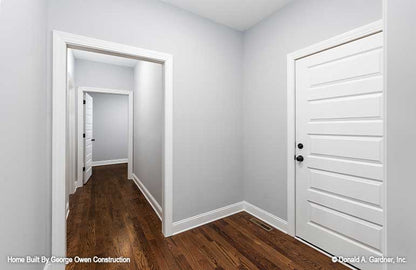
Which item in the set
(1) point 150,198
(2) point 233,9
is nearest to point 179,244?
(1) point 150,198

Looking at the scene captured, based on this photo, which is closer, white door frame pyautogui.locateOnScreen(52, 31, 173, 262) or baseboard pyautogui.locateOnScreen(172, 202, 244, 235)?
white door frame pyautogui.locateOnScreen(52, 31, 173, 262)

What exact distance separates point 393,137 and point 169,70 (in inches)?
78.0

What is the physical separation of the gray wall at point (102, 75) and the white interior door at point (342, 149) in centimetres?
388

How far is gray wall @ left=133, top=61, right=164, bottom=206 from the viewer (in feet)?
9.07

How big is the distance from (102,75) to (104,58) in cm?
41

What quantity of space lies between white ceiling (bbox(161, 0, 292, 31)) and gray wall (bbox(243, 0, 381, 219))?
0.39 ft

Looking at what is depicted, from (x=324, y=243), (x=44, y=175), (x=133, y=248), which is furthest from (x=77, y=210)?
(x=324, y=243)

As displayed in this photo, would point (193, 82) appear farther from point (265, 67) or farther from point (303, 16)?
point (303, 16)

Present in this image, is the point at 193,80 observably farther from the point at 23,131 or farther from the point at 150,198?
the point at 150,198

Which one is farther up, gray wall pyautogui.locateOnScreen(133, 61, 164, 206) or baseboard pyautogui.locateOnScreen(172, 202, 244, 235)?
gray wall pyautogui.locateOnScreen(133, 61, 164, 206)

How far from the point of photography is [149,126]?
3287 millimetres

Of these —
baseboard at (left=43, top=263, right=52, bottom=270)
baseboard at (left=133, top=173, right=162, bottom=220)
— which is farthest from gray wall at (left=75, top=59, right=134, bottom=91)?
baseboard at (left=43, top=263, right=52, bottom=270)

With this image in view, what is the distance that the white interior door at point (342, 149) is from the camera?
4.93ft

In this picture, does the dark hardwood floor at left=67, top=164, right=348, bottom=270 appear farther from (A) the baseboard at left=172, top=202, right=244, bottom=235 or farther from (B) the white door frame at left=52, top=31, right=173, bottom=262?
(B) the white door frame at left=52, top=31, right=173, bottom=262
